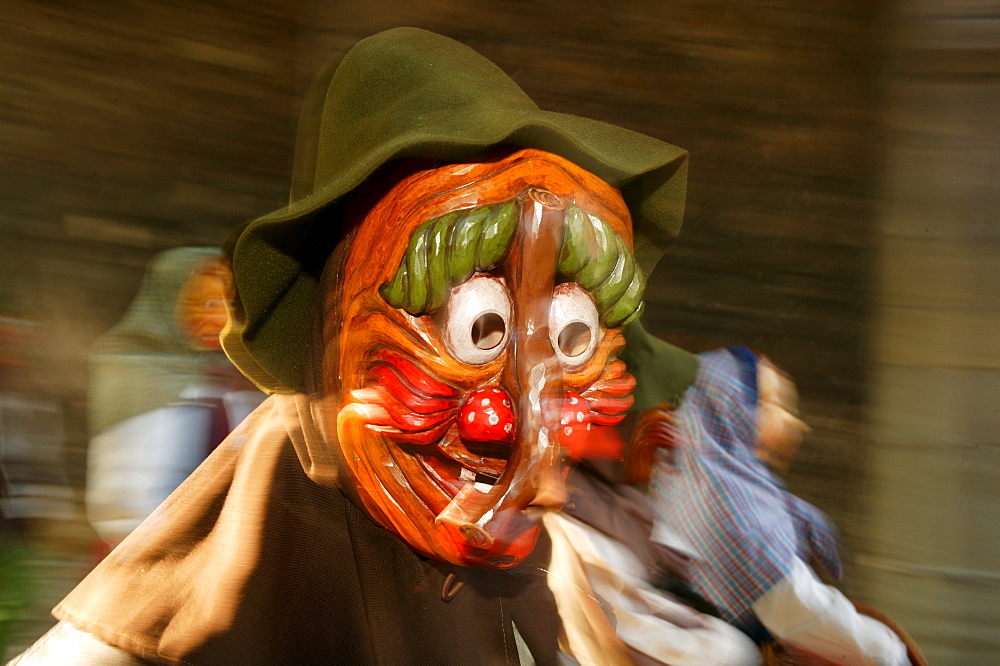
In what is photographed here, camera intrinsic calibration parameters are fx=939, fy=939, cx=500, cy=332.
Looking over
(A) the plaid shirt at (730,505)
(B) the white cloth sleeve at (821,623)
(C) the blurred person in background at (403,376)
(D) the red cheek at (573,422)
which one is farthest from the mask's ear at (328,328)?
(B) the white cloth sleeve at (821,623)

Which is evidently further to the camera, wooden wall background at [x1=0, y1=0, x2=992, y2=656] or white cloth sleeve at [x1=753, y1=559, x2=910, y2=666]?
white cloth sleeve at [x1=753, y1=559, x2=910, y2=666]

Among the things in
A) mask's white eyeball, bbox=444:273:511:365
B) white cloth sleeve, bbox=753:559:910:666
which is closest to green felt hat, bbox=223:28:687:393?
mask's white eyeball, bbox=444:273:511:365

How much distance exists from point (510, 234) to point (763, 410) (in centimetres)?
57

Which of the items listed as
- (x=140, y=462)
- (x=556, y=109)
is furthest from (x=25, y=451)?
(x=556, y=109)

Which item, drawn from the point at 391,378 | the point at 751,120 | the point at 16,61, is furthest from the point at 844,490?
the point at 16,61

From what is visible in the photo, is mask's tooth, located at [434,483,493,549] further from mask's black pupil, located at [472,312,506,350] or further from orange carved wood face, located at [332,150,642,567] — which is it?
mask's black pupil, located at [472,312,506,350]

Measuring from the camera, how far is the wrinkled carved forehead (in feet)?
2.69

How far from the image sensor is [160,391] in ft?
2.76

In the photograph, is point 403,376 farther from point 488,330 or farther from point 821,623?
point 821,623

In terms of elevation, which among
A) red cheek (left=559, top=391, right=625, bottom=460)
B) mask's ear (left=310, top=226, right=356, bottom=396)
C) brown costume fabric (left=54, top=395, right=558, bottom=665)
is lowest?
brown costume fabric (left=54, top=395, right=558, bottom=665)

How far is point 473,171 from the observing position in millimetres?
828

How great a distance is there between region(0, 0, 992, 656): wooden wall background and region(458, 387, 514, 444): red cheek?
28 cm

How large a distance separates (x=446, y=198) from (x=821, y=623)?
2.34 ft

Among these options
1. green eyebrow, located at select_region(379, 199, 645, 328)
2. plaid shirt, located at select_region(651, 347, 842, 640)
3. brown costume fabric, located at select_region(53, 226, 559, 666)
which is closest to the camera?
green eyebrow, located at select_region(379, 199, 645, 328)
